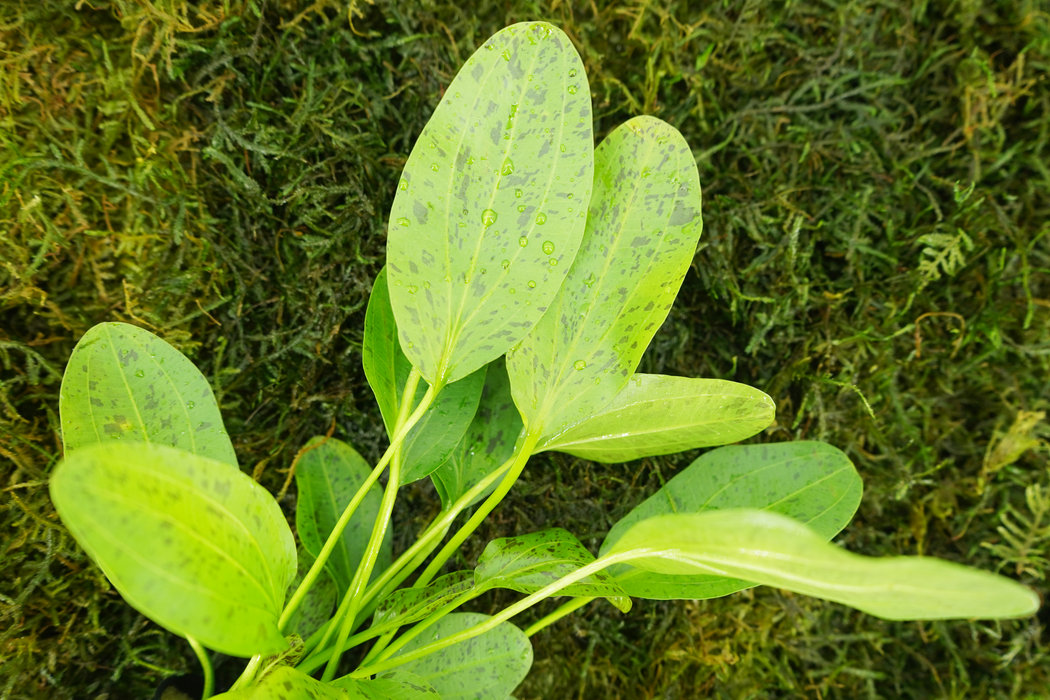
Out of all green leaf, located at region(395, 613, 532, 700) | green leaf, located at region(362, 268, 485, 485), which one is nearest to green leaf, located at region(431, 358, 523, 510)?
green leaf, located at region(362, 268, 485, 485)

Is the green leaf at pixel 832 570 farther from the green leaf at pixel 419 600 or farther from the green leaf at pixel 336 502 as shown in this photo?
the green leaf at pixel 336 502

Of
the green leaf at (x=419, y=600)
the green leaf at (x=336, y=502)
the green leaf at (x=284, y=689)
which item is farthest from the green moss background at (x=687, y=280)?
the green leaf at (x=284, y=689)

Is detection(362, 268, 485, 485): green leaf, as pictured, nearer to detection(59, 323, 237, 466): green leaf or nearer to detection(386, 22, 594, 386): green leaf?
detection(386, 22, 594, 386): green leaf

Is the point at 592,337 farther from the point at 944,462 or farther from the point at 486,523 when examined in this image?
the point at 944,462

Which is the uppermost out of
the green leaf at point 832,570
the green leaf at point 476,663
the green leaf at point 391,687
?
the green leaf at point 832,570

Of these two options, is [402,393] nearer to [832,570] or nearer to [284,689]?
[284,689]

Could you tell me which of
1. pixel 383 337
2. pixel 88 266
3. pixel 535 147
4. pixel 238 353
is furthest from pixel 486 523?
pixel 88 266
